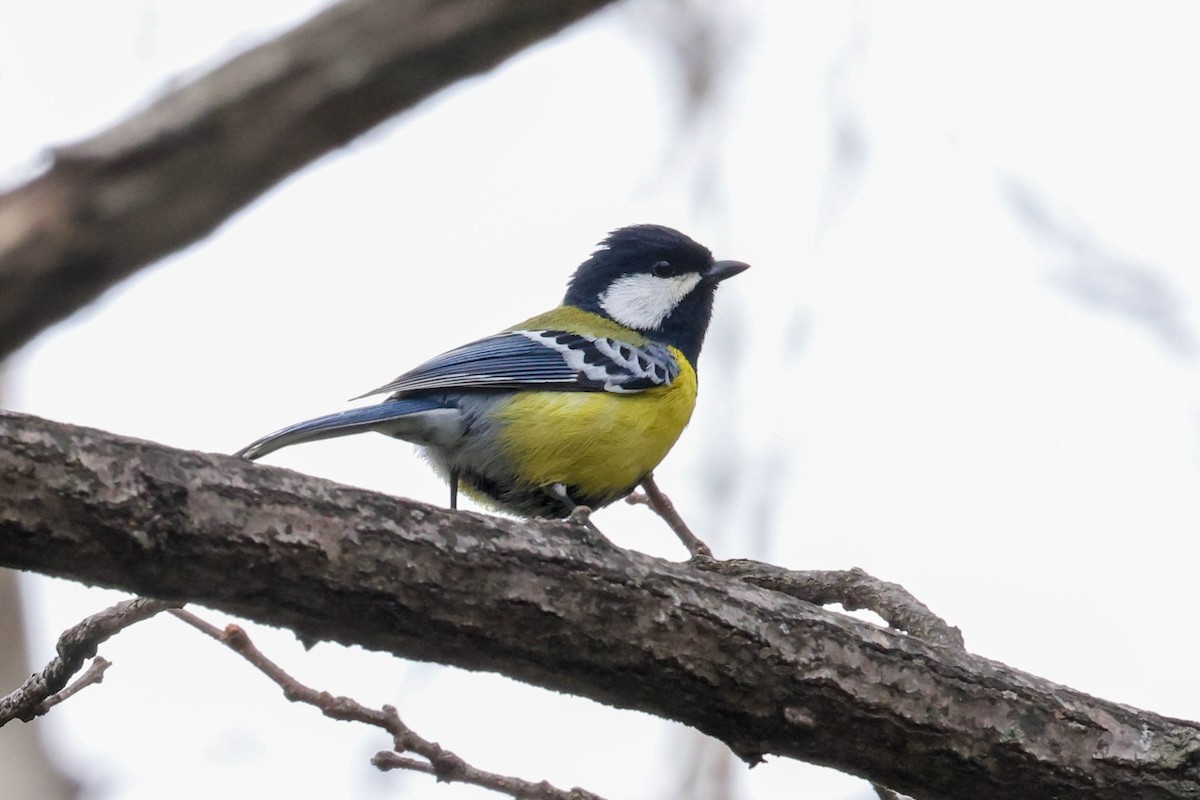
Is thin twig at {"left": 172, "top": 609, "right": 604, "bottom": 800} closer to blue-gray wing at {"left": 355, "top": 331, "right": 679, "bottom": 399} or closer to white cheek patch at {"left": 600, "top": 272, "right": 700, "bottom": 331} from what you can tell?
blue-gray wing at {"left": 355, "top": 331, "right": 679, "bottom": 399}

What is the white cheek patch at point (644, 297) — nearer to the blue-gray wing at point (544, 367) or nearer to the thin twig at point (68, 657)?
the blue-gray wing at point (544, 367)

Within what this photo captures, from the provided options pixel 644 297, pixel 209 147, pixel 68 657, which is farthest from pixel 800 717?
pixel 644 297

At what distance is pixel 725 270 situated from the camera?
5742 mm

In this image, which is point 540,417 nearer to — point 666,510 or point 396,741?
point 666,510

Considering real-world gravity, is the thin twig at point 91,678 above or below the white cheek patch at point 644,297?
below

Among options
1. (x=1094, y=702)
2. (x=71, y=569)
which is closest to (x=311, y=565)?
(x=71, y=569)

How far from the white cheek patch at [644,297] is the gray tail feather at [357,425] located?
1380 mm

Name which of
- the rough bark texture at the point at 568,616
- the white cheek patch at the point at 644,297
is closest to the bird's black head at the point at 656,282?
the white cheek patch at the point at 644,297

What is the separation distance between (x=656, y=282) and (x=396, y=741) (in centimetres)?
324

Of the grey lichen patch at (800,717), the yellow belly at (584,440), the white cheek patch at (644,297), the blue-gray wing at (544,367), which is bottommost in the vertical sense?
the grey lichen patch at (800,717)

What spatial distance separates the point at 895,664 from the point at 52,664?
185cm

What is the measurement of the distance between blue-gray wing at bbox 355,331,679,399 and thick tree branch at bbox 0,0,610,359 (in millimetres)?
1464

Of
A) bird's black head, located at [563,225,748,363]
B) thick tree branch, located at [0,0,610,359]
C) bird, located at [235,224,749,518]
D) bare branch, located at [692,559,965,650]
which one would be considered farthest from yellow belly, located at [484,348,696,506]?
thick tree branch, located at [0,0,610,359]

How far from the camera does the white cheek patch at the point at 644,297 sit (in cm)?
562
